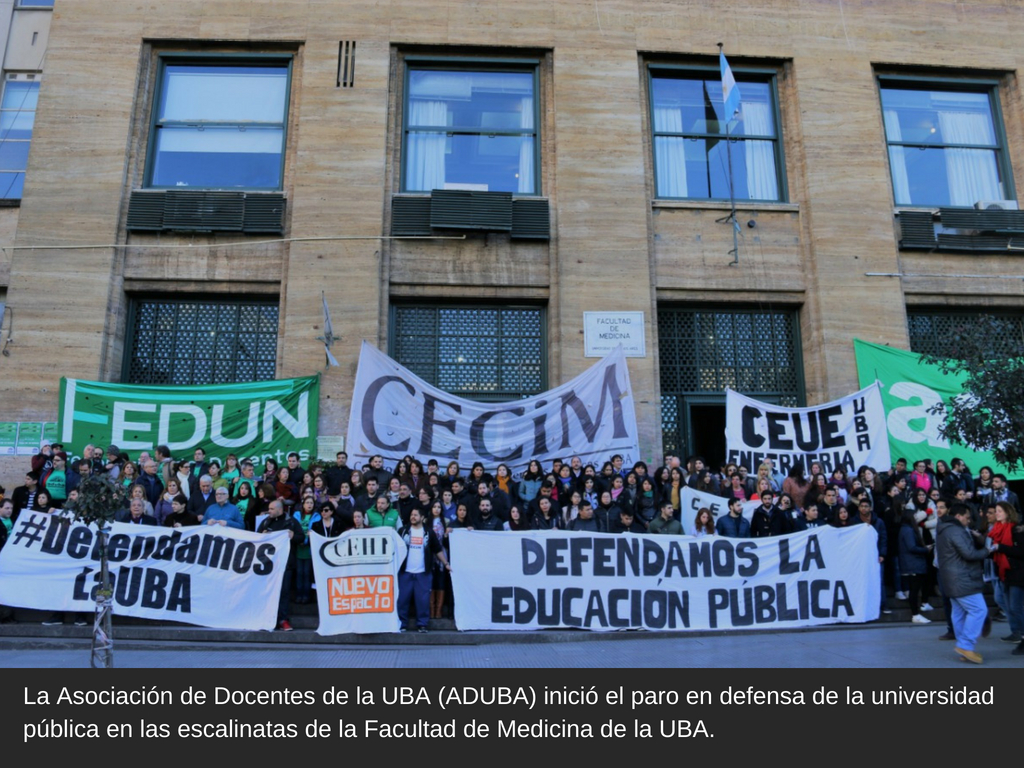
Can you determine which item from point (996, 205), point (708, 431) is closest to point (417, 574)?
point (708, 431)

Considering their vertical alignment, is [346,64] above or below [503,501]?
above

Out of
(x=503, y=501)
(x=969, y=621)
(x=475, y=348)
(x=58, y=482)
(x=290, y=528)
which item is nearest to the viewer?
(x=969, y=621)

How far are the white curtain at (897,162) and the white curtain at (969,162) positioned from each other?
40.5 inches

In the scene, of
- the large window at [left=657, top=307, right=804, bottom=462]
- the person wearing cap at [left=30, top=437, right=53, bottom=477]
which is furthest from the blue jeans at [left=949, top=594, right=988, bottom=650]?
the person wearing cap at [left=30, top=437, right=53, bottom=477]

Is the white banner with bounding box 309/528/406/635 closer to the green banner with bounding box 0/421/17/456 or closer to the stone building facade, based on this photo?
the stone building facade

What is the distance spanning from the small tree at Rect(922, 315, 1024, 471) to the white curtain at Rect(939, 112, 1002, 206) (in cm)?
841

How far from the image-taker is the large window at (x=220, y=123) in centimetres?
1571

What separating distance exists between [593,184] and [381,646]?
9811mm

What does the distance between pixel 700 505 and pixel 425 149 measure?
9183mm

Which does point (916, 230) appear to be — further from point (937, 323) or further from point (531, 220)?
point (531, 220)

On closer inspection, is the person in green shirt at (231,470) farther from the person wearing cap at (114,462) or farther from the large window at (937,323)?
the large window at (937,323)

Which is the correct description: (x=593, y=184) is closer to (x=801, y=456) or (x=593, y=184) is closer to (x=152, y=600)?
(x=801, y=456)

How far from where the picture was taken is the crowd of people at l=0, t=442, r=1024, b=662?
10602 mm

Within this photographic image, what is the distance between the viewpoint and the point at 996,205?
16172 millimetres
